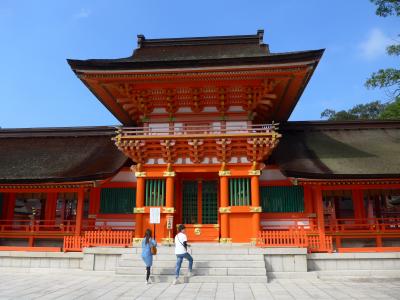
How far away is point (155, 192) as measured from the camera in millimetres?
15719

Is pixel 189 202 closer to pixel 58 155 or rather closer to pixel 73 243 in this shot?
pixel 73 243

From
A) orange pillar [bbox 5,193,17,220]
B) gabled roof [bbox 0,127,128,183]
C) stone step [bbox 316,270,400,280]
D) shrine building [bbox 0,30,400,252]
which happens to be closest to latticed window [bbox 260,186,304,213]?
shrine building [bbox 0,30,400,252]

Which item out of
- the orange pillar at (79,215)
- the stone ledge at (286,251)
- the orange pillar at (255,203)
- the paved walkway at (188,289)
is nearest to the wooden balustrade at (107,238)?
the orange pillar at (79,215)

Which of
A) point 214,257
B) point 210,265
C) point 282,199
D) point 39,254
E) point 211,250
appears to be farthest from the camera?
point 282,199

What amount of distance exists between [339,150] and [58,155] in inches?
604

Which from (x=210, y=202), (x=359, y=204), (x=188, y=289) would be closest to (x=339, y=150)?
(x=359, y=204)

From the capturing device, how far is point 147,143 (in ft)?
51.2

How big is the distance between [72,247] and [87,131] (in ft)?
28.4

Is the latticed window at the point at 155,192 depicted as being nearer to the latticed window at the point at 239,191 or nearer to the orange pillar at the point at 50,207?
the latticed window at the point at 239,191

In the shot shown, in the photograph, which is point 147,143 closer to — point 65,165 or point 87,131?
point 65,165

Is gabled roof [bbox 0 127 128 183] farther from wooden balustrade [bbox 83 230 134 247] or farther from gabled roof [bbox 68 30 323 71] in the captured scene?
gabled roof [bbox 68 30 323 71]

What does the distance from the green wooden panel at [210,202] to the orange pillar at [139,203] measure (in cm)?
308

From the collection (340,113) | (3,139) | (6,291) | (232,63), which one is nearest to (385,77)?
(232,63)

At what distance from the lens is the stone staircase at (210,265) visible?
11.5 meters
